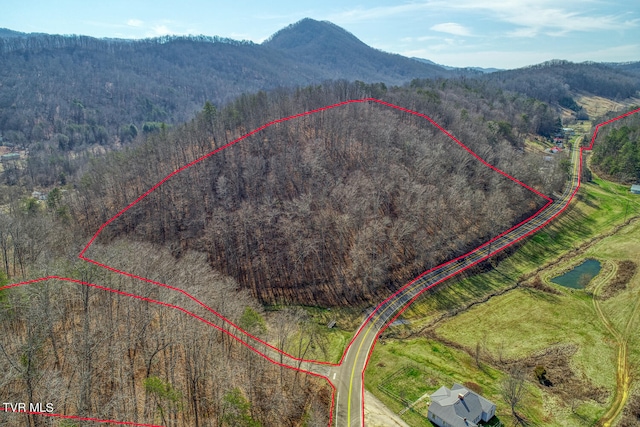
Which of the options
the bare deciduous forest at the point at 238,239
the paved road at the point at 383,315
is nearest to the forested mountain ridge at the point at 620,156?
the paved road at the point at 383,315

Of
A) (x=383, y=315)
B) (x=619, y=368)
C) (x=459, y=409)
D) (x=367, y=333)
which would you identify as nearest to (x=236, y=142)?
(x=383, y=315)

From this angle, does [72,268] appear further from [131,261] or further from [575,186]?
[575,186]

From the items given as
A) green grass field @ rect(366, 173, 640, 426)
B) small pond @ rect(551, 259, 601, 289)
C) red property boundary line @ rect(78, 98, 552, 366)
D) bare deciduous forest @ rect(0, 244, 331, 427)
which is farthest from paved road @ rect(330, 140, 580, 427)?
small pond @ rect(551, 259, 601, 289)

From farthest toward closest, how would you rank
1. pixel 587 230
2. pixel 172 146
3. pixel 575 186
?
pixel 575 186
pixel 172 146
pixel 587 230

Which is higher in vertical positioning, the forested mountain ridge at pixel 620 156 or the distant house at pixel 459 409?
the forested mountain ridge at pixel 620 156

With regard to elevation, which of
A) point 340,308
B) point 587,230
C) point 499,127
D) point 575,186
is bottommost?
point 340,308

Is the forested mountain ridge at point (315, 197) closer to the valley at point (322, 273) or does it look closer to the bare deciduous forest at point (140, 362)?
the valley at point (322, 273)

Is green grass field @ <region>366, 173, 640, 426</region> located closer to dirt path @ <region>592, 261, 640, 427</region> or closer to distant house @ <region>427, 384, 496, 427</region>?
dirt path @ <region>592, 261, 640, 427</region>

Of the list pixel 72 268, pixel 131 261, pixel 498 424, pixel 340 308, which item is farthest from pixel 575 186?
pixel 72 268
